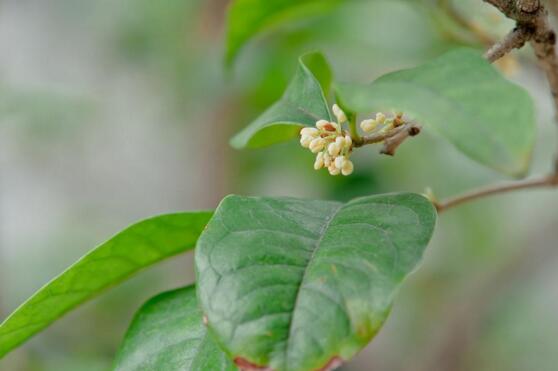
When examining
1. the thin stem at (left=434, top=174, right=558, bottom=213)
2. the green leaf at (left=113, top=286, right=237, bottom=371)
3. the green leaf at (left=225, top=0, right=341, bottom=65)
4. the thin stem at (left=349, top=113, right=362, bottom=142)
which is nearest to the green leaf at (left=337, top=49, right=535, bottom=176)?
the thin stem at (left=349, top=113, right=362, bottom=142)

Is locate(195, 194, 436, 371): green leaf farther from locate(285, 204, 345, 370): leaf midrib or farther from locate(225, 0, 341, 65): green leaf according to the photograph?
locate(225, 0, 341, 65): green leaf

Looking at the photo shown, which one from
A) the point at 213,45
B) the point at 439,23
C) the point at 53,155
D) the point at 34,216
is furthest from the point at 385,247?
the point at 34,216

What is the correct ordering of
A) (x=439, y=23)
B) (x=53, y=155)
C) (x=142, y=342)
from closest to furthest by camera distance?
(x=142, y=342), (x=439, y=23), (x=53, y=155)

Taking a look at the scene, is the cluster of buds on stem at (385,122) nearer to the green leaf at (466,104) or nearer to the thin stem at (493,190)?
the green leaf at (466,104)

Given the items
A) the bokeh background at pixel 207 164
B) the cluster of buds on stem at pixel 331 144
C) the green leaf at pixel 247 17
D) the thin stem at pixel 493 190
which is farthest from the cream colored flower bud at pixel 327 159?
the bokeh background at pixel 207 164

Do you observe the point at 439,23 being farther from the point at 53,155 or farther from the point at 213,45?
the point at 53,155

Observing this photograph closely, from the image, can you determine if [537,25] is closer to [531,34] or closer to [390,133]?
[531,34]

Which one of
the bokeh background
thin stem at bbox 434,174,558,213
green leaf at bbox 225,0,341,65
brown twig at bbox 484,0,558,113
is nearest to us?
brown twig at bbox 484,0,558,113

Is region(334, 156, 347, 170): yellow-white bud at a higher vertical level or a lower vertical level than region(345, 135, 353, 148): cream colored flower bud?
lower
